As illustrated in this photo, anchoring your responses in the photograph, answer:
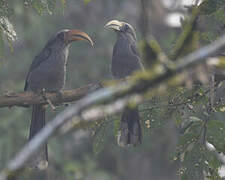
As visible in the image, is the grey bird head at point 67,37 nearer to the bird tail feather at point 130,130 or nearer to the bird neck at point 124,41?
the bird neck at point 124,41

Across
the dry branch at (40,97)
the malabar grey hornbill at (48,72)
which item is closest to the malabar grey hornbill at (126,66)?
the malabar grey hornbill at (48,72)

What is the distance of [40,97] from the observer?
16.7 ft

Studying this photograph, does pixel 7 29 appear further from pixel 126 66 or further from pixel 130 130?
pixel 126 66

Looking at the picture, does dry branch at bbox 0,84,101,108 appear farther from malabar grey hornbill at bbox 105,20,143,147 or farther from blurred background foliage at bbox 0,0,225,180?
malabar grey hornbill at bbox 105,20,143,147

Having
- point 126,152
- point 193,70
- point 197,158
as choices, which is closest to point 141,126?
point 197,158

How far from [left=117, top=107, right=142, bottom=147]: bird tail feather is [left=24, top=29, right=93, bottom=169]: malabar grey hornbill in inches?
35.3

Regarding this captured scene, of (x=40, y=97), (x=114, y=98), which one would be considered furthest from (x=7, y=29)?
(x=114, y=98)

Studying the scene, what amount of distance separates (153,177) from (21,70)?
3.83 meters

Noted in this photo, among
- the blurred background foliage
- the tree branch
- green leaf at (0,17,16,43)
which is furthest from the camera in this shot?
the blurred background foliage

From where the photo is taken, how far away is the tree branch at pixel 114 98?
1827 mm

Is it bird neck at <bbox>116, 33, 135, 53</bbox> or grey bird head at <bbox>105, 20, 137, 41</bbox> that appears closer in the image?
bird neck at <bbox>116, 33, 135, 53</bbox>

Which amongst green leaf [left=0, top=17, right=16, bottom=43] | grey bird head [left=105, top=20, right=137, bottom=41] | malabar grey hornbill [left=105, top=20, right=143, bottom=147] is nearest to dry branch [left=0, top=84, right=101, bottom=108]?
malabar grey hornbill [left=105, top=20, right=143, bottom=147]

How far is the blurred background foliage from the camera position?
4531mm

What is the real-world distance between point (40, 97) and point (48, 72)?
1164mm
